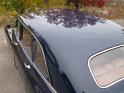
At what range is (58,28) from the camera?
4.26m

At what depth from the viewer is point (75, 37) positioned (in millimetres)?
3971

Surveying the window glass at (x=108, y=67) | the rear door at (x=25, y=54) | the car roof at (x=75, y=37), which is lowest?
the rear door at (x=25, y=54)

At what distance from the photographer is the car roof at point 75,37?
11.4 ft

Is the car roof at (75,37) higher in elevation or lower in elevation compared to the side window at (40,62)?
higher

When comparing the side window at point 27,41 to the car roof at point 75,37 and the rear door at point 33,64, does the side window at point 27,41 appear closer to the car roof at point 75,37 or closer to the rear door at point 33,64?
the rear door at point 33,64

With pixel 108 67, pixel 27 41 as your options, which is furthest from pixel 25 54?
pixel 108 67

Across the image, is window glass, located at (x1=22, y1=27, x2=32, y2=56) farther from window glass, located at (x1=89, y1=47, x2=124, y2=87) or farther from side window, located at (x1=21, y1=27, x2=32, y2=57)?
window glass, located at (x1=89, y1=47, x2=124, y2=87)

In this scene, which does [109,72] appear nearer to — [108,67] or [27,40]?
[108,67]

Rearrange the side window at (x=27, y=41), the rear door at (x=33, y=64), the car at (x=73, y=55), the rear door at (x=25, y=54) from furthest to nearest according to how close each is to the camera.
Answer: the side window at (x=27, y=41) < the rear door at (x=25, y=54) < the rear door at (x=33, y=64) < the car at (x=73, y=55)

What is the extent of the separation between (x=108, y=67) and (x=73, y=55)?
0.46m

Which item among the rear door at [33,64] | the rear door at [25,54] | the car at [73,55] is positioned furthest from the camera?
the rear door at [25,54]

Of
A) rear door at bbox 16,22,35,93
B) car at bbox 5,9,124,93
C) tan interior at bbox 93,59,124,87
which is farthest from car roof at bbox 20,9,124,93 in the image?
rear door at bbox 16,22,35,93

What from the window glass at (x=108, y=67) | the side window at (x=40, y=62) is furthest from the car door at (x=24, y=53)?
the window glass at (x=108, y=67)

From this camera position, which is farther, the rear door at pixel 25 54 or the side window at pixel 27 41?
the side window at pixel 27 41
